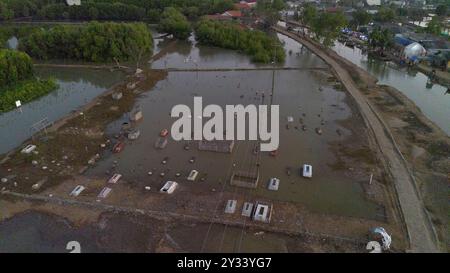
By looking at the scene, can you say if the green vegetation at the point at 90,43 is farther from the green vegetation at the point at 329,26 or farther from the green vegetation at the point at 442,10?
the green vegetation at the point at 442,10

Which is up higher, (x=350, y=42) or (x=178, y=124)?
(x=350, y=42)

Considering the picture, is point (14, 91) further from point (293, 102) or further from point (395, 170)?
point (395, 170)

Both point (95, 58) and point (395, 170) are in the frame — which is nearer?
point (395, 170)

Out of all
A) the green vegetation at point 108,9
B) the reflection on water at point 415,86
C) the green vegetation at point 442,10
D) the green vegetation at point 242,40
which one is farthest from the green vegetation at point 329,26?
the green vegetation at point 442,10

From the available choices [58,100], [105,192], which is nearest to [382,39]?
[58,100]

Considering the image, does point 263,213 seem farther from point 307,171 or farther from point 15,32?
point 15,32

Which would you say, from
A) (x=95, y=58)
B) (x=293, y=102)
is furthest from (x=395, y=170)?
(x=95, y=58)
